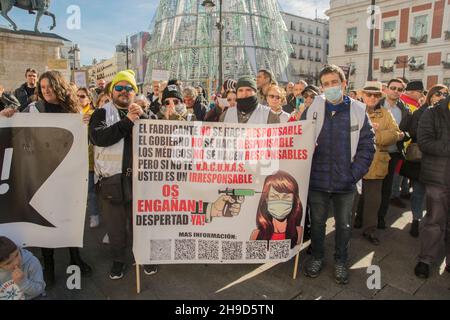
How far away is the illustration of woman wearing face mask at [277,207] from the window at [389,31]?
41.2m

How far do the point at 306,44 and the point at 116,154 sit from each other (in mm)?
79270

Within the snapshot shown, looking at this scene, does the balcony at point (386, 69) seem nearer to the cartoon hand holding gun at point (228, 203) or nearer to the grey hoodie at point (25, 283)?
the cartoon hand holding gun at point (228, 203)

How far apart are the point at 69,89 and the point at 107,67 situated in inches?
5097

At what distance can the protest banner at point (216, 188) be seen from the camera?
286 cm

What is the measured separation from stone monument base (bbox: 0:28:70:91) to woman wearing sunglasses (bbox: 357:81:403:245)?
12.1 m

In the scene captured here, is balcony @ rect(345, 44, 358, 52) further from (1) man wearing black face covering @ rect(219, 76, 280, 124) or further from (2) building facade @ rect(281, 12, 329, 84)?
(1) man wearing black face covering @ rect(219, 76, 280, 124)

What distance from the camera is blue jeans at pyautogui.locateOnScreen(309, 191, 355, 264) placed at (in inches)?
123

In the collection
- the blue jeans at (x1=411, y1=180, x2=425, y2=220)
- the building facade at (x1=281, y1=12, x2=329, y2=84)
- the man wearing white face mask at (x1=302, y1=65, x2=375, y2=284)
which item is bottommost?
the blue jeans at (x1=411, y1=180, x2=425, y2=220)

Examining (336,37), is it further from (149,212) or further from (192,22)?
(149,212)

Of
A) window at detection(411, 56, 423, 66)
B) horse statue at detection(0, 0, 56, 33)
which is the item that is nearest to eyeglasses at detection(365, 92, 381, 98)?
horse statue at detection(0, 0, 56, 33)

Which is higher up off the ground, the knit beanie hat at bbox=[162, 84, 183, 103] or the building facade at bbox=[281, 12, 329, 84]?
the building facade at bbox=[281, 12, 329, 84]

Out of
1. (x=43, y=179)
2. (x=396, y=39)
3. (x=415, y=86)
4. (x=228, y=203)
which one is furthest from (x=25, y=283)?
(x=396, y=39)
